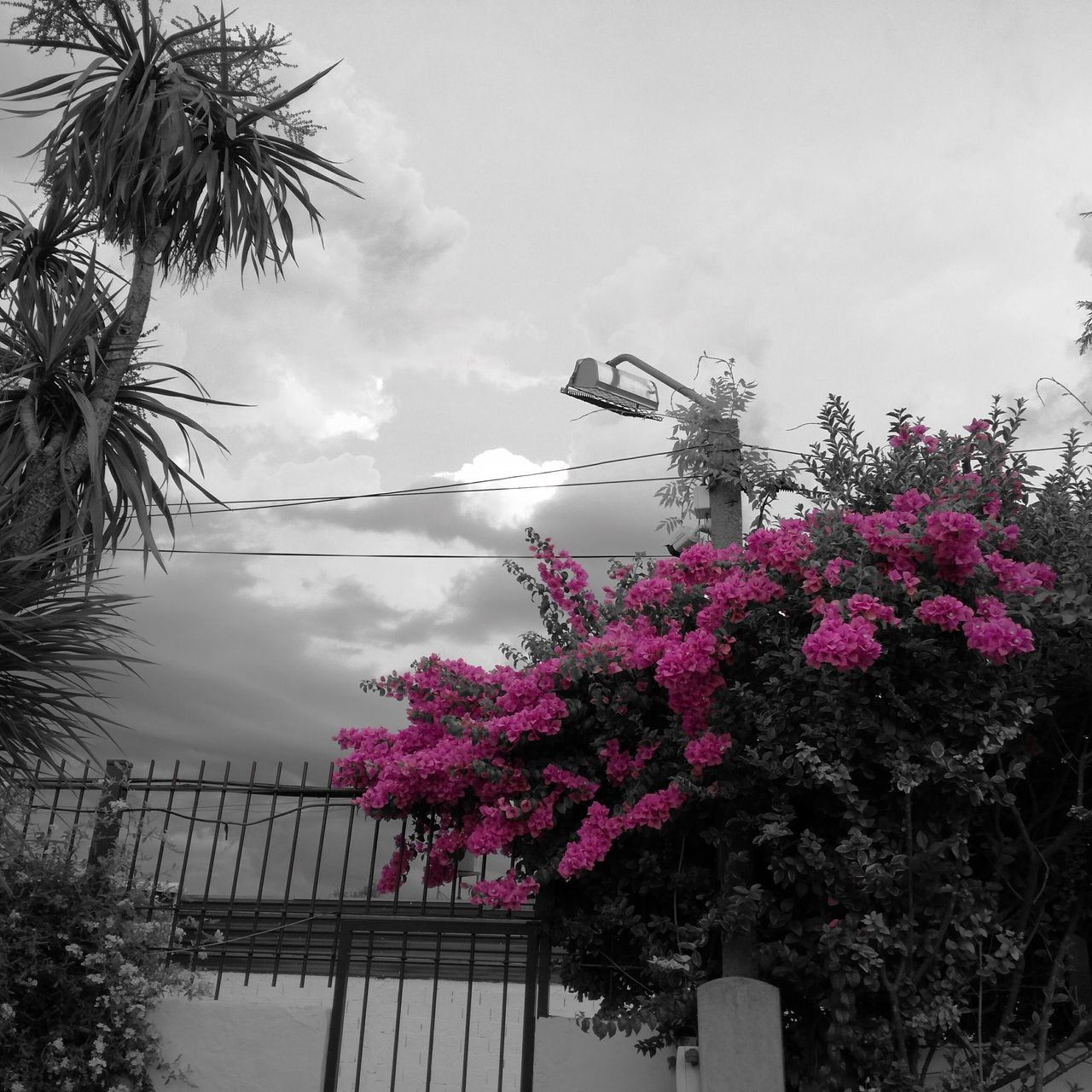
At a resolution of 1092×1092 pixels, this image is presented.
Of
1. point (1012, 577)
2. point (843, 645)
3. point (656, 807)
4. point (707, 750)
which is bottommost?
point (656, 807)

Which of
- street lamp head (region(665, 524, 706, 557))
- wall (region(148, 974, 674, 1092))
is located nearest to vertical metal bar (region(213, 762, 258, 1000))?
wall (region(148, 974, 674, 1092))

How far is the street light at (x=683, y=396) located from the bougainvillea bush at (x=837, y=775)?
136 centimetres

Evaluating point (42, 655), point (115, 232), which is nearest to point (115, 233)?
point (115, 232)

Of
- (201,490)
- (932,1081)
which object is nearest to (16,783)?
(201,490)

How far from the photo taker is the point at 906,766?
4168 millimetres

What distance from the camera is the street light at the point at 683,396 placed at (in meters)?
6.82

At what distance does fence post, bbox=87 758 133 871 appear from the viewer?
6.05 metres

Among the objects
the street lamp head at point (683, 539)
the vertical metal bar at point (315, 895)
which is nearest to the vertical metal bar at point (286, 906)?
the vertical metal bar at point (315, 895)

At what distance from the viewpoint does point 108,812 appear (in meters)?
6.13

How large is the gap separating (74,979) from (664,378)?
5347 millimetres

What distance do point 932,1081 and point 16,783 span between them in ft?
16.2

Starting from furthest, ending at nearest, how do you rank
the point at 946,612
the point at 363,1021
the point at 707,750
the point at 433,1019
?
the point at 363,1021
the point at 433,1019
the point at 707,750
the point at 946,612

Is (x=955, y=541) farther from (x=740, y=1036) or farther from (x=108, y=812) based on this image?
(x=108, y=812)

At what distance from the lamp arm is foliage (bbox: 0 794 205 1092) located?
466 cm
